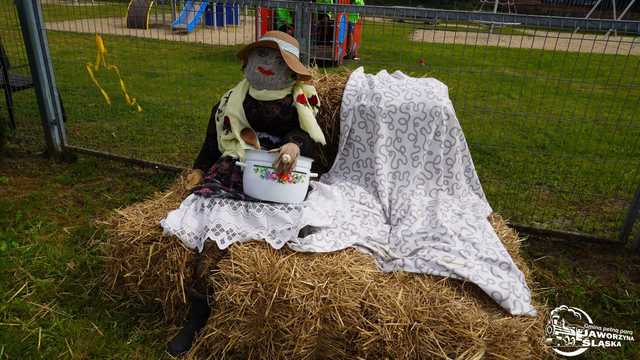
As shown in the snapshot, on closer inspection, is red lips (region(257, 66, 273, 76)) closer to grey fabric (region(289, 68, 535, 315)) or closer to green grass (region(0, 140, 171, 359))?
grey fabric (region(289, 68, 535, 315))

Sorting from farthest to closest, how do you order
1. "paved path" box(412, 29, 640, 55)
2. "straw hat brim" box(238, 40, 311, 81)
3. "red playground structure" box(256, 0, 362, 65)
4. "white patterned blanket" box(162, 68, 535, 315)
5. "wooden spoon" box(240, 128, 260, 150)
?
"red playground structure" box(256, 0, 362, 65) → "paved path" box(412, 29, 640, 55) → "wooden spoon" box(240, 128, 260, 150) → "straw hat brim" box(238, 40, 311, 81) → "white patterned blanket" box(162, 68, 535, 315)

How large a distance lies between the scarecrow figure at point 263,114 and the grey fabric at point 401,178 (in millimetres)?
381

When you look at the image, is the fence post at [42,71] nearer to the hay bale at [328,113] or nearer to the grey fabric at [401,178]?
the hay bale at [328,113]

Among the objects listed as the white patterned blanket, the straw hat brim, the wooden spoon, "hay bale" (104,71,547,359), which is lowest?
"hay bale" (104,71,547,359)

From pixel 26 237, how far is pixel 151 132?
2233 millimetres

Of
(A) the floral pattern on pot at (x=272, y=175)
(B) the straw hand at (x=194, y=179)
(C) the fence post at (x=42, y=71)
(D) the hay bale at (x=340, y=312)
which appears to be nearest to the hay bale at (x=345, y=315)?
(D) the hay bale at (x=340, y=312)

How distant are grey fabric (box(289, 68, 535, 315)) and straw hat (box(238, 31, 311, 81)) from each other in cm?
54

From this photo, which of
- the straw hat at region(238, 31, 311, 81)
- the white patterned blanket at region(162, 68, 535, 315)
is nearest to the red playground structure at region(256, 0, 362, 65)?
the white patterned blanket at region(162, 68, 535, 315)

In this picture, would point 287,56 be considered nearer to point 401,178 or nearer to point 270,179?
point 270,179

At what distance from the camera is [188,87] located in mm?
7297

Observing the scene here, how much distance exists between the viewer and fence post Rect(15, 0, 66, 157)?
422cm

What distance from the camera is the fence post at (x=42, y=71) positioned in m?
4.22

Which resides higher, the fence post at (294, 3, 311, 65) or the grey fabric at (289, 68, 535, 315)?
the fence post at (294, 3, 311, 65)

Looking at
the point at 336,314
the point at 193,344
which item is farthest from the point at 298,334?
the point at 193,344
